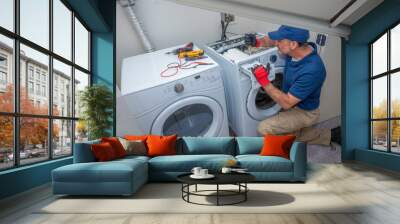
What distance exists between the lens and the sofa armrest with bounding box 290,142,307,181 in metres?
4.90

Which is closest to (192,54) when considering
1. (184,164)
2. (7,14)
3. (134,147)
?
(134,147)

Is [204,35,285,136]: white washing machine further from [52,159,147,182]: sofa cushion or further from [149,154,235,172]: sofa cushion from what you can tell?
[52,159,147,182]: sofa cushion

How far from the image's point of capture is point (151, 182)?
195 inches

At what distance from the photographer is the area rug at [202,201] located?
3374mm

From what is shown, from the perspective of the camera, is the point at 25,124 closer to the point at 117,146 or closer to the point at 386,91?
the point at 117,146

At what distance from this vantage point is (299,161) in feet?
16.2

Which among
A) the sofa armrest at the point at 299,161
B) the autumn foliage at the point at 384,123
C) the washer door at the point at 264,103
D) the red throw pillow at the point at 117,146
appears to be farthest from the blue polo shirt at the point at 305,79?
the red throw pillow at the point at 117,146

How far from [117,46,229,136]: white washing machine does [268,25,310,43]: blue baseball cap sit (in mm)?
1420

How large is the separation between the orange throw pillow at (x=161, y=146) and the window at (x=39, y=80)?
129 centimetres

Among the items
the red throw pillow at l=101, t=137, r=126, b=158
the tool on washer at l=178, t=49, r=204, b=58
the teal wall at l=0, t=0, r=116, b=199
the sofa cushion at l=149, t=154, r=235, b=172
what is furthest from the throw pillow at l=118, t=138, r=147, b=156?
the tool on washer at l=178, t=49, r=204, b=58

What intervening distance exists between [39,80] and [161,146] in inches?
71.8

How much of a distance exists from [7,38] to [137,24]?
366 cm

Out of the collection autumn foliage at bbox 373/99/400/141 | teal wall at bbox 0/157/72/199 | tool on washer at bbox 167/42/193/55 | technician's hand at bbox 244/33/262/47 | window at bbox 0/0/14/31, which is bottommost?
teal wall at bbox 0/157/72/199

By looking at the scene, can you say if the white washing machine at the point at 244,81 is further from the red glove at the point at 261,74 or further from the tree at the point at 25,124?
the tree at the point at 25,124
